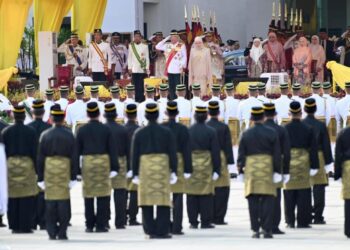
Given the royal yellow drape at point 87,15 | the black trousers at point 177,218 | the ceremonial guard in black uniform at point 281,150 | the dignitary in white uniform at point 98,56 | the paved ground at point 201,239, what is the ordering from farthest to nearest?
the royal yellow drape at point 87,15
the dignitary in white uniform at point 98,56
the black trousers at point 177,218
the ceremonial guard in black uniform at point 281,150
the paved ground at point 201,239

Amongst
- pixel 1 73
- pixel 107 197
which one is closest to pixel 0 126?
pixel 107 197

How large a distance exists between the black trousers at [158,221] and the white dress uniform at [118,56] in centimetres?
1907

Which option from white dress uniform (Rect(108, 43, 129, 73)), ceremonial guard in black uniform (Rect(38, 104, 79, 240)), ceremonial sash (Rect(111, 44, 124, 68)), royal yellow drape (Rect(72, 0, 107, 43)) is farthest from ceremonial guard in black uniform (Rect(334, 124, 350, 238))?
royal yellow drape (Rect(72, 0, 107, 43))

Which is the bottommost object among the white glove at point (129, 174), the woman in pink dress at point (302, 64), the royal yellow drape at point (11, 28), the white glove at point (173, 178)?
the white glove at point (129, 174)

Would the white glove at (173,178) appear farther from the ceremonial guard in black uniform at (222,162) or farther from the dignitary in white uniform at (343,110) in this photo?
the dignitary in white uniform at (343,110)

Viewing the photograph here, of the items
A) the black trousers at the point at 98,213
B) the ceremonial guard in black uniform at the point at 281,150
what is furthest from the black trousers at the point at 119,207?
the ceremonial guard in black uniform at the point at 281,150

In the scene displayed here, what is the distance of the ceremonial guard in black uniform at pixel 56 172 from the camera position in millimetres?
23406

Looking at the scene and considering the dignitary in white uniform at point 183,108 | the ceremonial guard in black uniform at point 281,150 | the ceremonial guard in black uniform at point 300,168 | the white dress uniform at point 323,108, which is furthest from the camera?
the dignitary in white uniform at point 183,108

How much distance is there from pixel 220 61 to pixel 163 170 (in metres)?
18.3

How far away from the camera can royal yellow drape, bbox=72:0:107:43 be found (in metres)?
43.3

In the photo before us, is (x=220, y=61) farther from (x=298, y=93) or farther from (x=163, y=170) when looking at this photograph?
(x=163, y=170)

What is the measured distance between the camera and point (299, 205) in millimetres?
24812

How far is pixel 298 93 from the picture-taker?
3375 cm

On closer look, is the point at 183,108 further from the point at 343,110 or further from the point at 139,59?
the point at 139,59
